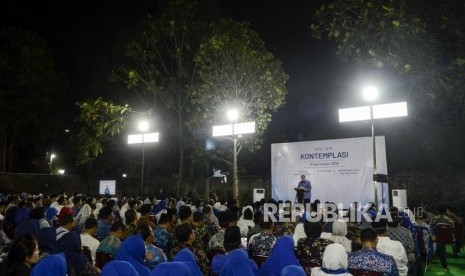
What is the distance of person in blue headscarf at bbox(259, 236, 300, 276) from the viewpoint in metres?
5.14

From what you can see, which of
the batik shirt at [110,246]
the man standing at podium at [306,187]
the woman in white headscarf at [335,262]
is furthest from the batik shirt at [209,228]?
the man standing at podium at [306,187]

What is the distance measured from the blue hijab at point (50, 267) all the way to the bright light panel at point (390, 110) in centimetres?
1226

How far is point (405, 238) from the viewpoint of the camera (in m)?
7.42

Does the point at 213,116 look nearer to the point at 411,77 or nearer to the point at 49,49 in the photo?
the point at 411,77

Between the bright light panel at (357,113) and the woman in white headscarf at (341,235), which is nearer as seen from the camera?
the woman in white headscarf at (341,235)

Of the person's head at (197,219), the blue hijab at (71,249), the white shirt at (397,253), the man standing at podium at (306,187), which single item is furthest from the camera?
the man standing at podium at (306,187)

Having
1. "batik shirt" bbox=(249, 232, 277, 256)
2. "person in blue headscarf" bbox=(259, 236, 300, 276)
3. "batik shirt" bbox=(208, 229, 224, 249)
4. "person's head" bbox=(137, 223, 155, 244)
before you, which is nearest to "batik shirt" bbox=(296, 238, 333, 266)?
"batik shirt" bbox=(249, 232, 277, 256)

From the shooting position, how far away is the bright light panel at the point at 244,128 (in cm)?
2002

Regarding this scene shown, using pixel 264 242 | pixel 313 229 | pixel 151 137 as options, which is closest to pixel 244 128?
pixel 151 137

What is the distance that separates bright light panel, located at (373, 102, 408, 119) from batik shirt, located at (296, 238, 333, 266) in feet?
30.8

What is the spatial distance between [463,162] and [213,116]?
12.8 metres

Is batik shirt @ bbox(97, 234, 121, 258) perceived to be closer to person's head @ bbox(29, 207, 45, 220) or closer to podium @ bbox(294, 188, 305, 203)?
person's head @ bbox(29, 207, 45, 220)

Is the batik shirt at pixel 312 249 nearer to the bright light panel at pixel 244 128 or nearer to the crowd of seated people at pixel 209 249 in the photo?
the crowd of seated people at pixel 209 249

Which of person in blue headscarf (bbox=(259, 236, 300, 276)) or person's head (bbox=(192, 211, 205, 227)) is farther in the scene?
person's head (bbox=(192, 211, 205, 227))
